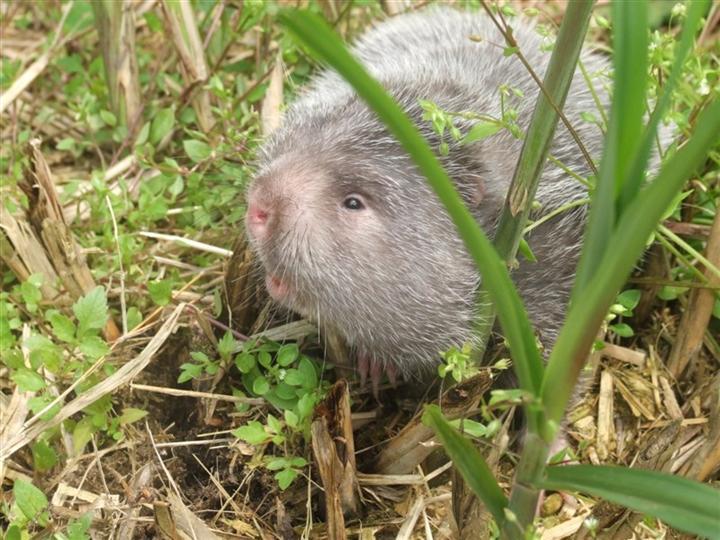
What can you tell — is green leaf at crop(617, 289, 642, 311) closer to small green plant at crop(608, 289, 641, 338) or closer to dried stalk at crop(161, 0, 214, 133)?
small green plant at crop(608, 289, 641, 338)

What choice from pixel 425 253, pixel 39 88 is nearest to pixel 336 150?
pixel 425 253

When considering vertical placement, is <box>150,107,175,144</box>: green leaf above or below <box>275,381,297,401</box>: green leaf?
above

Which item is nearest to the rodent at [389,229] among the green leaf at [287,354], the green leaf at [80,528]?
the green leaf at [287,354]

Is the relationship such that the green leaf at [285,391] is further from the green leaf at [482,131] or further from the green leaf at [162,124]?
the green leaf at [162,124]

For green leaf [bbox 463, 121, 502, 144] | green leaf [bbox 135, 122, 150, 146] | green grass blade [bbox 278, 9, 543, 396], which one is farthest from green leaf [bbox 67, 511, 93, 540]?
green leaf [bbox 135, 122, 150, 146]

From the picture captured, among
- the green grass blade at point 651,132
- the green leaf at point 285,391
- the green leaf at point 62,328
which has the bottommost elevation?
the green leaf at point 285,391

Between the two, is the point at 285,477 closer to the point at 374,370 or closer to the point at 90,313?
the point at 374,370

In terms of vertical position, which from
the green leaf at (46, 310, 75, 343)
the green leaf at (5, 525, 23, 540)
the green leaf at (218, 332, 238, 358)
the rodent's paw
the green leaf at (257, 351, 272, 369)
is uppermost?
the green leaf at (46, 310, 75, 343)
